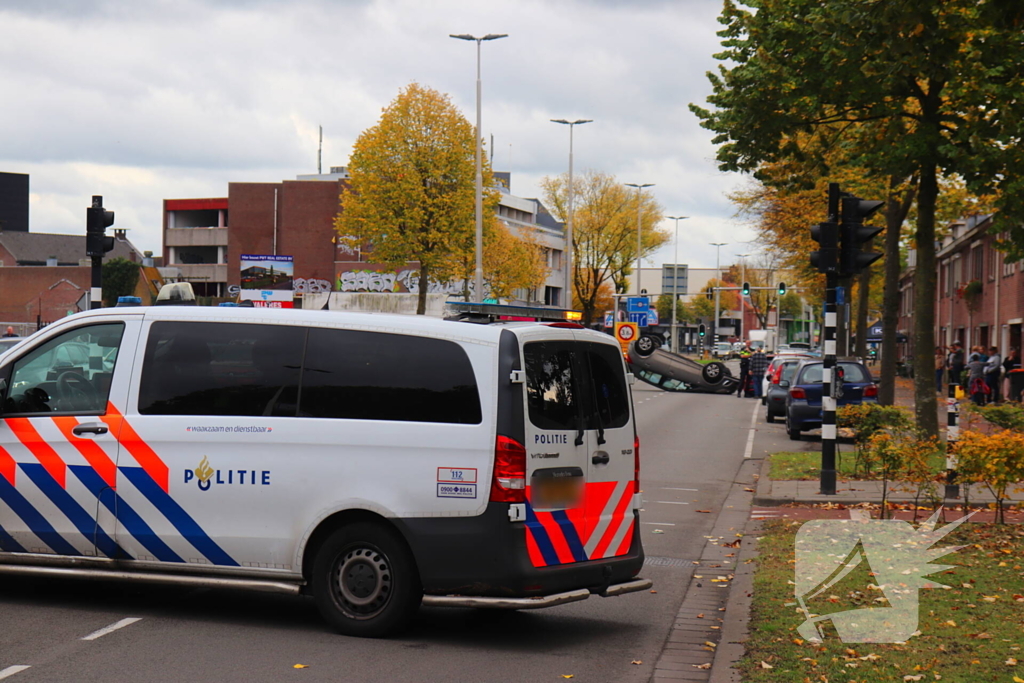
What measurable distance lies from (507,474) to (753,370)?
126ft

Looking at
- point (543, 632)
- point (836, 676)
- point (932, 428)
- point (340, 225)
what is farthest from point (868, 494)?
point (340, 225)

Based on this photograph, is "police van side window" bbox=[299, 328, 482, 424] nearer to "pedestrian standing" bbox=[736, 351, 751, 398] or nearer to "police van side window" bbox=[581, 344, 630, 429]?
"police van side window" bbox=[581, 344, 630, 429]

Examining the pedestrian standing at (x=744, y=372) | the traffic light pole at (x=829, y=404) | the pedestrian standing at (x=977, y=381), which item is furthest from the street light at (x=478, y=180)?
the traffic light pole at (x=829, y=404)

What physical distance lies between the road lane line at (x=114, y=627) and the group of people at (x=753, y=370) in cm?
3778

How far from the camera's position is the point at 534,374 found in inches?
281

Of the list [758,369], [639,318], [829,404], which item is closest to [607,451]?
[829,404]

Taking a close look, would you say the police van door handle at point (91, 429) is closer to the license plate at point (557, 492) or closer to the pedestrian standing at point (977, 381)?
the license plate at point (557, 492)

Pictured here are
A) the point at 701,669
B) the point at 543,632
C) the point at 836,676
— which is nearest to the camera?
the point at 836,676

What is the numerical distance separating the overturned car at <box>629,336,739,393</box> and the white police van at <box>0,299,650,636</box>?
38.1m

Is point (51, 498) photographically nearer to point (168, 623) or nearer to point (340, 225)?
point (168, 623)

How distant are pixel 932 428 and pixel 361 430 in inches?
499

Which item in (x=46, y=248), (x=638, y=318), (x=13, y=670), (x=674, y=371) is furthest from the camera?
(x=46, y=248)

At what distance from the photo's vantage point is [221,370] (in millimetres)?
7441

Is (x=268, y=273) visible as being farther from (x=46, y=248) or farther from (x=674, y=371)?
(x=674, y=371)
